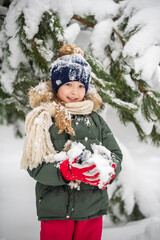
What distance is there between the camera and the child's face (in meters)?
1.46

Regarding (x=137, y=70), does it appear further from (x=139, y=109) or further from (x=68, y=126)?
(x=68, y=126)

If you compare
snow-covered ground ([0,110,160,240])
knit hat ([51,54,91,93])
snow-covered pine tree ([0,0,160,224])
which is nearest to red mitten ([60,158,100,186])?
knit hat ([51,54,91,93])

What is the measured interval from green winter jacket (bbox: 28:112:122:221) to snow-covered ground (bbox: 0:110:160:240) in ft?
3.49

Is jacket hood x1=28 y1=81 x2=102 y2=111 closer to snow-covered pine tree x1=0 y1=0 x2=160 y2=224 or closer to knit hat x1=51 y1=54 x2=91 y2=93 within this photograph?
knit hat x1=51 y1=54 x2=91 y2=93

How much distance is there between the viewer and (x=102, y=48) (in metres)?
2.13

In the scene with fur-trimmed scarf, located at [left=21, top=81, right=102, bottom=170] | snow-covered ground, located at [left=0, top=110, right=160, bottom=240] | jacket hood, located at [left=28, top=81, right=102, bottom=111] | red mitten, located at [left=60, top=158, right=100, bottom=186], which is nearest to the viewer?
red mitten, located at [left=60, top=158, right=100, bottom=186]

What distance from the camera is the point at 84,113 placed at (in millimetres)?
1431

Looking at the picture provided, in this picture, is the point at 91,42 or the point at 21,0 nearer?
the point at 21,0

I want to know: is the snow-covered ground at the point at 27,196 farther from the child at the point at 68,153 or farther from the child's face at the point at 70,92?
the child's face at the point at 70,92

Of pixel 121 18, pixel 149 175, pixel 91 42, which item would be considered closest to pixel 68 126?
pixel 91 42

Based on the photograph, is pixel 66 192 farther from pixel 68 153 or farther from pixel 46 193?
pixel 68 153

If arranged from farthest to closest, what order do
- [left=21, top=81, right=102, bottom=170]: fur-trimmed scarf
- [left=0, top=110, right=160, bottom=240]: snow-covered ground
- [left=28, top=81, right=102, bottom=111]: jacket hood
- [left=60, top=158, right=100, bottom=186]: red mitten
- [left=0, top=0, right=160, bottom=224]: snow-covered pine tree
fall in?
1. [left=0, top=110, right=160, bottom=240]: snow-covered ground
2. [left=0, top=0, right=160, bottom=224]: snow-covered pine tree
3. [left=28, top=81, right=102, bottom=111]: jacket hood
4. [left=21, top=81, right=102, bottom=170]: fur-trimmed scarf
5. [left=60, top=158, right=100, bottom=186]: red mitten

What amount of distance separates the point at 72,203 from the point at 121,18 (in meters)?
1.64

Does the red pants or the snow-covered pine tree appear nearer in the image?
the red pants
